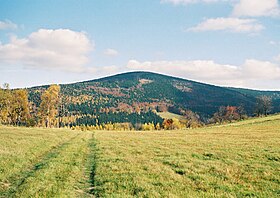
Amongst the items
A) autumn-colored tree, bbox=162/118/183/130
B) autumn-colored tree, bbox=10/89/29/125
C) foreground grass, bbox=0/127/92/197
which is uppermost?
autumn-colored tree, bbox=10/89/29/125

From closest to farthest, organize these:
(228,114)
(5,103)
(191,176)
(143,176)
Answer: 1. (143,176)
2. (191,176)
3. (5,103)
4. (228,114)

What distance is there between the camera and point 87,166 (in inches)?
816

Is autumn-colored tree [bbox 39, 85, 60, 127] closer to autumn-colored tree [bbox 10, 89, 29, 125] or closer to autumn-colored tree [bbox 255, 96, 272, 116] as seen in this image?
autumn-colored tree [bbox 10, 89, 29, 125]

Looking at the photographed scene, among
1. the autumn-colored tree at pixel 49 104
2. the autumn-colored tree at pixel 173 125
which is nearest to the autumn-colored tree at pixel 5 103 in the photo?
the autumn-colored tree at pixel 49 104

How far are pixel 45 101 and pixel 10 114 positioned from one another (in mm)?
12867

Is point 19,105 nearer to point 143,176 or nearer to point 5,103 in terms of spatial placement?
point 5,103

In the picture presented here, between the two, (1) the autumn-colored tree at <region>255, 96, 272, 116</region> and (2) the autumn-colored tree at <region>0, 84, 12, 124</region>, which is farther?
(1) the autumn-colored tree at <region>255, 96, 272, 116</region>

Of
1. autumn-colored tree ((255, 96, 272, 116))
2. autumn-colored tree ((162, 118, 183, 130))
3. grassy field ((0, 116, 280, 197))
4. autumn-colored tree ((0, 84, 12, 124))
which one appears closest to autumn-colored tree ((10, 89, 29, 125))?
autumn-colored tree ((0, 84, 12, 124))

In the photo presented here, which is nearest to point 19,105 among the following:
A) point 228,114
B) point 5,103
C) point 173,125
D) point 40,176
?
point 5,103

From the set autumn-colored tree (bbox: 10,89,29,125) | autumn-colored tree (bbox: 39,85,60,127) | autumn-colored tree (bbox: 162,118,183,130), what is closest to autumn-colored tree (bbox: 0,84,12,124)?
autumn-colored tree (bbox: 10,89,29,125)

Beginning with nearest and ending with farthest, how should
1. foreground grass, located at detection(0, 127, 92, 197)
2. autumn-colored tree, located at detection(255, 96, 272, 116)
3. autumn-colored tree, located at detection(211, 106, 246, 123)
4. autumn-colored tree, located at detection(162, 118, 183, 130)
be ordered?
1. foreground grass, located at detection(0, 127, 92, 197)
2. autumn-colored tree, located at detection(255, 96, 272, 116)
3. autumn-colored tree, located at detection(211, 106, 246, 123)
4. autumn-colored tree, located at detection(162, 118, 183, 130)

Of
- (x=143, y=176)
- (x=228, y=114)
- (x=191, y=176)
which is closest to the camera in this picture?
(x=143, y=176)

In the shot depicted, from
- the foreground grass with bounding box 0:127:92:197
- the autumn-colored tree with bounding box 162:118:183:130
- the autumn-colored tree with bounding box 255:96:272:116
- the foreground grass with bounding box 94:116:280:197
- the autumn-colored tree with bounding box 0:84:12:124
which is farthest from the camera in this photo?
the autumn-colored tree with bounding box 162:118:183:130

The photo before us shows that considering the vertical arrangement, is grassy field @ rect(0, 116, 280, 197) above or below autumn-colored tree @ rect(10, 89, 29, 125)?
below
